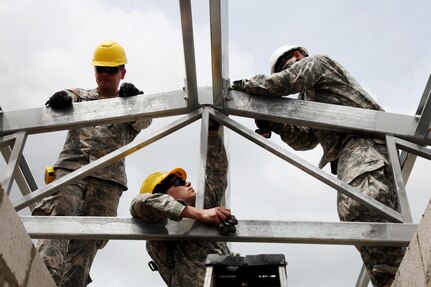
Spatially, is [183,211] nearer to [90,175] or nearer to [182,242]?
[182,242]

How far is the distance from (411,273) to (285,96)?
240cm

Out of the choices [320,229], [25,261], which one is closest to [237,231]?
[320,229]

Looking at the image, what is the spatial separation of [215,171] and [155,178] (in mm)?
511

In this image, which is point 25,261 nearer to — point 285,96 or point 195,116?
point 195,116

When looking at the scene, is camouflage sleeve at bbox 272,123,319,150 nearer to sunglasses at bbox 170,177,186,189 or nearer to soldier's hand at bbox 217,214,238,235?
sunglasses at bbox 170,177,186,189

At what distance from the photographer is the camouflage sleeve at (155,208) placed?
4.38 meters

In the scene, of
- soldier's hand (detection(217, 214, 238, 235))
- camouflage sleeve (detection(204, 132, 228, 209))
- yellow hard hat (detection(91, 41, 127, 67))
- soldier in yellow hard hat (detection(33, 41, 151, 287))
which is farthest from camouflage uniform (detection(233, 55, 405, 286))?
yellow hard hat (detection(91, 41, 127, 67))

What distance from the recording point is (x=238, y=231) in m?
4.41

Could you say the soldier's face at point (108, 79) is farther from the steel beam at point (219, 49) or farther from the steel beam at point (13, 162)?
the steel beam at point (219, 49)

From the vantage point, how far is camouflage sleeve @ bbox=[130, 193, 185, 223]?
438 cm

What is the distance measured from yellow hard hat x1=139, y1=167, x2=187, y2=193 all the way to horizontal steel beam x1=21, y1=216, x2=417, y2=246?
33.7 inches

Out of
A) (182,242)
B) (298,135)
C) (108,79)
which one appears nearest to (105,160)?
(182,242)

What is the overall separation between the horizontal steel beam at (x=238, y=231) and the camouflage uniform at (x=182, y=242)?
109 mm

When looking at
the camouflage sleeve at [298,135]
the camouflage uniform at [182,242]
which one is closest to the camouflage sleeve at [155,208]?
the camouflage uniform at [182,242]
